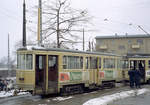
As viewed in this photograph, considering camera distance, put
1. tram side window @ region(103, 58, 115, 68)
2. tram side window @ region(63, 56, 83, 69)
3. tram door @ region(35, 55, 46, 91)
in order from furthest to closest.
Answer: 1. tram side window @ region(103, 58, 115, 68)
2. tram side window @ region(63, 56, 83, 69)
3. tram door @ region(35, 55, 46, 91)

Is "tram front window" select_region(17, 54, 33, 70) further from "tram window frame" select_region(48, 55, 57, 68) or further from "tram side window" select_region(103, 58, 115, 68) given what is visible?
"tram side window" select_region(103, 58, 115, 68)

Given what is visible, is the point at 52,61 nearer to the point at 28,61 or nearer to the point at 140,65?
the point at 28,61

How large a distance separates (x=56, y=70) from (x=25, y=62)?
1901mm

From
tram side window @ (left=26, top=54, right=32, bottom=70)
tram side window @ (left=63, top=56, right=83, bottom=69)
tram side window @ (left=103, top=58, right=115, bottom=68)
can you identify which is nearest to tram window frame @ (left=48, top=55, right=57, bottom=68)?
tram side window @ (left=63, top=56, right=83, bottom=69)

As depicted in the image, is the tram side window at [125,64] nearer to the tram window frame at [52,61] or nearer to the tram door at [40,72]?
the tram window frame at [52,61]

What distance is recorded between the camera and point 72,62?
1413 cm

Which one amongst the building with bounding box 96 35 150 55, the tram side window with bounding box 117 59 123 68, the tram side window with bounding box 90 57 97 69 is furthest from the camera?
the building with bounding box 96 35 150 55

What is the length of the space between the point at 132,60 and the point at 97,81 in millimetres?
5999

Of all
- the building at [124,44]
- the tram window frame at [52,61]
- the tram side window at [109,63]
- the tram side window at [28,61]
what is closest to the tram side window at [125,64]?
the tram side window at [109,63]

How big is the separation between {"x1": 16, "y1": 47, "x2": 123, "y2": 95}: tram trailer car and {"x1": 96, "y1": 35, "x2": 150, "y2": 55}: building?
43.7 metres

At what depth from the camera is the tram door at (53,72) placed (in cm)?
1300

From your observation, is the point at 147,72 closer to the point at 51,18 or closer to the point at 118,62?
the point at 118,62

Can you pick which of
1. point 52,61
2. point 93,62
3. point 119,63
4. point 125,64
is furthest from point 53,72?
point 125,64

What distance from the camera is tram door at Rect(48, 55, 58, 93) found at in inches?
512
